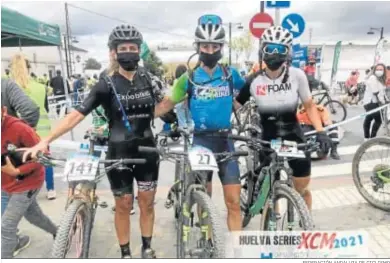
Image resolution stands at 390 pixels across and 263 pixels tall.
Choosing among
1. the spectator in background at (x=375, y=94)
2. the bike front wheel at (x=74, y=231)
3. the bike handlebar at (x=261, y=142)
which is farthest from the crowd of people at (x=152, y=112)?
the spectator in background at (x=375, y=94)

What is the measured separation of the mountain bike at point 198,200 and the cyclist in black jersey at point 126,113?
318mm

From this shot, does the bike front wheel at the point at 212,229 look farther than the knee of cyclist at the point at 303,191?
No

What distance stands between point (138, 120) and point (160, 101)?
36 centimetres

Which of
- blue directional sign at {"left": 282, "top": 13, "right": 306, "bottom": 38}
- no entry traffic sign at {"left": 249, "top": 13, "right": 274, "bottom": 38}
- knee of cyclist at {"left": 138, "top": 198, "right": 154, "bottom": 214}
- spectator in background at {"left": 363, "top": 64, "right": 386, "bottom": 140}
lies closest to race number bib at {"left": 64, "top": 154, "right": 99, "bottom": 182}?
knee of cyclist at {"left": 138, "top": 198, "right": 154, "bottom": 214}

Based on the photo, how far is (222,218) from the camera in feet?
10.5

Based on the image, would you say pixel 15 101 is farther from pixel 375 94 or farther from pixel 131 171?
pixel 375 94

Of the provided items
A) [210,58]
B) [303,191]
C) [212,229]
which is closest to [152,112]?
[210,58]

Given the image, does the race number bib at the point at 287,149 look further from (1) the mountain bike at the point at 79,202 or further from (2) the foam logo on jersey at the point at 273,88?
(1) the mountain bike at the point at 79,202

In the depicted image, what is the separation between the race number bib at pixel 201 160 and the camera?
301cm

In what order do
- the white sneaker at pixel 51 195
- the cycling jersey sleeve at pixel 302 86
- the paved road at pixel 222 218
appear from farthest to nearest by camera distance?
the white sneaker at pixel 51 195
the paved road at pixel 222 218
the cycling jersey sleeve at pixel 302 86

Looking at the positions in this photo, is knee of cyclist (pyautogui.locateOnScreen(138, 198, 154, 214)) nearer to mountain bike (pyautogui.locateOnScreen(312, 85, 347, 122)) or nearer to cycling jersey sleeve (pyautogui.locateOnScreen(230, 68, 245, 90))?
cycling jersey sleeve (pyautogui.locateOnScreen(230, 68, 245, 90))

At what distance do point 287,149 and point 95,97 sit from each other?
1587mm

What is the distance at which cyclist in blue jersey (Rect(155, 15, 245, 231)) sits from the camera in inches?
140

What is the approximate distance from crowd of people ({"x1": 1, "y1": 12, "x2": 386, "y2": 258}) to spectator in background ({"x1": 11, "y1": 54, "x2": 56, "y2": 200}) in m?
1.40
